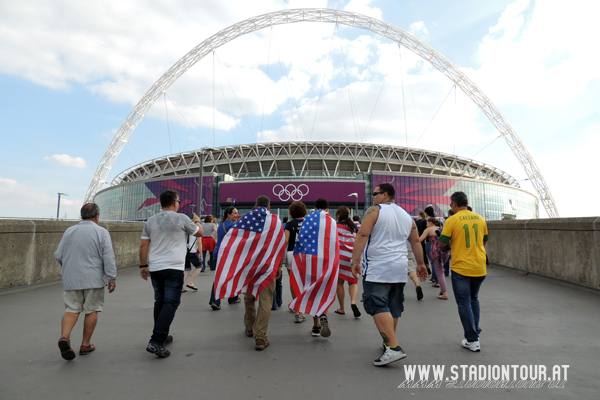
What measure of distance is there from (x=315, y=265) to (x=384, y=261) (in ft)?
4.10

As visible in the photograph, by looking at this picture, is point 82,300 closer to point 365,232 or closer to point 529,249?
point 365,232

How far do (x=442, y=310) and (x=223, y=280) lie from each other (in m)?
3.84

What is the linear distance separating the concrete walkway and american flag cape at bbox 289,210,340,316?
0.48 metres

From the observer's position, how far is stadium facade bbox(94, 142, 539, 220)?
157 feet

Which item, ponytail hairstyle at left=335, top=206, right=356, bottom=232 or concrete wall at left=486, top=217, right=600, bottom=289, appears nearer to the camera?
ponytail hairstyle at left=335, top=206, right=356, bottom=232

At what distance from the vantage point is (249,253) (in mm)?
4559

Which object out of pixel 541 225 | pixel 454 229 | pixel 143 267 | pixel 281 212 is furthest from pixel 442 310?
pixel 281 212

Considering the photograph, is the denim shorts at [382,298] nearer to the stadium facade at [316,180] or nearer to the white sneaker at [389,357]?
the white sneaker at [389,357]

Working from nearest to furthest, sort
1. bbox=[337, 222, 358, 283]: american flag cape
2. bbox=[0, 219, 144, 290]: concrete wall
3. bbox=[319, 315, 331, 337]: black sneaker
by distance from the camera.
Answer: bbox=[319, 315, 331, 337]: black sneaker, bbox=[337, 222, 358, 283]: american flag cape, bbox=[0, 219, 144, 290]: concrete wall

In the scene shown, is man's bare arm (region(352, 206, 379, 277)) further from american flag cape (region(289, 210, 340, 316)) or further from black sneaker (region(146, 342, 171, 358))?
black sneaker (region(146, 342, 171, 358))

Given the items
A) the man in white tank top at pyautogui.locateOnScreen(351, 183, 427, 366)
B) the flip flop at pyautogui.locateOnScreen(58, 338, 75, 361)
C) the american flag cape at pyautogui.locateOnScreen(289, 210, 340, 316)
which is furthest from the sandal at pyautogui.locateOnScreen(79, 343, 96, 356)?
the man in white tank top at pyautogui.locateOnScreen(351, 183, 427, 366)

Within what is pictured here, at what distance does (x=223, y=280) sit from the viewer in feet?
14.8

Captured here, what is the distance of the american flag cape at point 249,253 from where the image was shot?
4461 mm

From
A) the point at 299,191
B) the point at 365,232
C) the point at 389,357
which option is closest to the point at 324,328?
the point at 389,357
